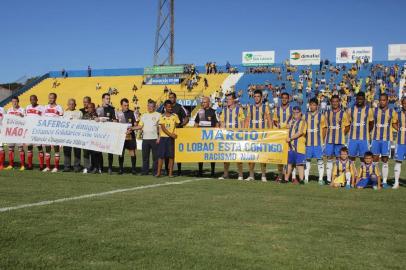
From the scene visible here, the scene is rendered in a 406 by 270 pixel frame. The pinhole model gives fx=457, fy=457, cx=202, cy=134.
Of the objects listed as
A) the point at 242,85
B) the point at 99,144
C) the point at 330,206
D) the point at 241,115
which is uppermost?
the point at 242,85

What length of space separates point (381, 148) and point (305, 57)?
36914 mm

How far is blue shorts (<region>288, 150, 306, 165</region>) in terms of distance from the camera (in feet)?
35.7

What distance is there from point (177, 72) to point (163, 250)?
41.0 meters

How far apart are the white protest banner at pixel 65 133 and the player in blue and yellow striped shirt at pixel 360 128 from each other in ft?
18.6

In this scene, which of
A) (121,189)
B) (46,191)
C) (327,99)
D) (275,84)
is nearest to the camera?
(46,191)

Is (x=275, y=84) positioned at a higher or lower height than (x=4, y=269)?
higher

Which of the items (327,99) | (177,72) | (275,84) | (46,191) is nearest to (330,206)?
(46,191)

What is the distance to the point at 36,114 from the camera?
488 inches

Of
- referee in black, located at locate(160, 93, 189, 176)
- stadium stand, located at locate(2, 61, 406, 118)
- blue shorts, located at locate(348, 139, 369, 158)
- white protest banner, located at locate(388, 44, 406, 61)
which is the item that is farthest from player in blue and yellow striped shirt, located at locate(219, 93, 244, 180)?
white protest banner, located at locate(388, 44, 406, 61)

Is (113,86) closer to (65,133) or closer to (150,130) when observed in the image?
(65,133)

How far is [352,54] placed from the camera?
4644 centimetres

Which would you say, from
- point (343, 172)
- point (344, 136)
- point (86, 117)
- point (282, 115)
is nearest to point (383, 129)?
point (344, 136)

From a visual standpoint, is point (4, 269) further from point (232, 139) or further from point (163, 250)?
point (232, 139)

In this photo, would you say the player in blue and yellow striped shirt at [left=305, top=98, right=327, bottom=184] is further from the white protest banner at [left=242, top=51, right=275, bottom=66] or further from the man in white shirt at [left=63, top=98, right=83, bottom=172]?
the white protest banner at [left=242, top=51, right=275, bottom=66]
